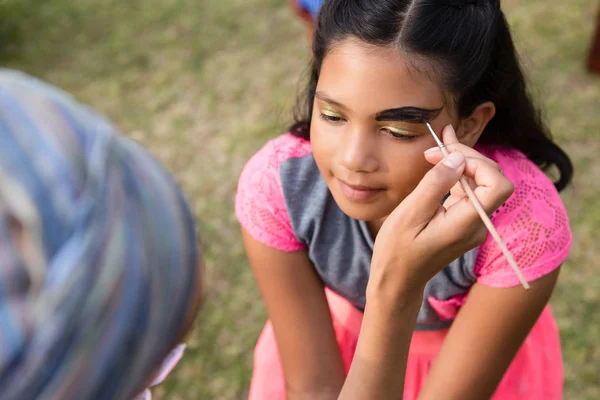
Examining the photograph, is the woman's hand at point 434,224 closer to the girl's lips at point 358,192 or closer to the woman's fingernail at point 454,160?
the woman's fingernail at point 454,160

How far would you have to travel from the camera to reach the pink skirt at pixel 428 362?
5.76 feet

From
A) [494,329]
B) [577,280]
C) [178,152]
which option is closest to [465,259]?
[494,329]

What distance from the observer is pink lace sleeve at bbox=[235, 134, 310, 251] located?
1.64 m

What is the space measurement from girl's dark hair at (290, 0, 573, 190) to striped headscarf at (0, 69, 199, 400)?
0.72 metres

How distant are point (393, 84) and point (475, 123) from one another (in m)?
0.28

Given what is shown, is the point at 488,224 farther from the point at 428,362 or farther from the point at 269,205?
the point at 428,362

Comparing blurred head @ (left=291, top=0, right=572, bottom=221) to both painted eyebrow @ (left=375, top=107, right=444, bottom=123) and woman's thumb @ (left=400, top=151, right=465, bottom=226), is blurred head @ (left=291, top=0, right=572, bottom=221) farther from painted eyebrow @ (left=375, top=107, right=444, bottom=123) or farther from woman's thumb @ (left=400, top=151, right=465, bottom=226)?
woman's thumb @ (left=400, top=151, right=465, bottom=226)

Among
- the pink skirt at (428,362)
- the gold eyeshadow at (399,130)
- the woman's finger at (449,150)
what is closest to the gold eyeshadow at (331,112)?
the gold eyeshadow at (399,130)

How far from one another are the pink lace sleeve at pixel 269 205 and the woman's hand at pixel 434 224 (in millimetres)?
405

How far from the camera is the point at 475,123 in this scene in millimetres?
1502

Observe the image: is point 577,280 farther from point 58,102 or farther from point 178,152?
point 58,102

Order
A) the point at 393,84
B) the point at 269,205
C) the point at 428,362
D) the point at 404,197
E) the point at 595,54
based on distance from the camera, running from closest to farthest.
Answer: the point at 393,84 < the point at 404,197 < the point at 269,205 < the point at 428,362 < the point at 595,54

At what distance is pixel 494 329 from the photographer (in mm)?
1491

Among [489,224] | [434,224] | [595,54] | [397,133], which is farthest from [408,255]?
[595,54]
